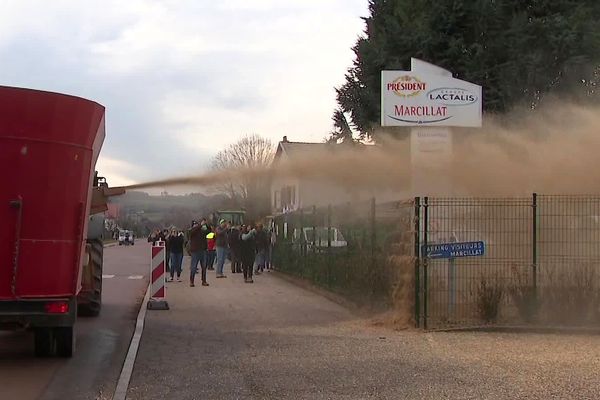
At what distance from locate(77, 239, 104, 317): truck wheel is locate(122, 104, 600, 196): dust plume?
183 cm

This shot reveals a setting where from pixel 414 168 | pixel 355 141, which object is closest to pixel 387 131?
pixel 355 141

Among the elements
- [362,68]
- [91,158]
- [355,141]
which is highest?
[362,68]

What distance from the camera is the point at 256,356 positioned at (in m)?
8.99

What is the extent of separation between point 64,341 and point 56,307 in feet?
3.66

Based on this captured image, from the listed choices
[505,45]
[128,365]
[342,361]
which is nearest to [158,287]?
[128,365]

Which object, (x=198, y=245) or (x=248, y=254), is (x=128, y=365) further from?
(x=248, y=254)

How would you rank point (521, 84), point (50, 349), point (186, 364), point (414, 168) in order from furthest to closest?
point (521, 84) < point (414, 168) < point (50, 349) < point (186, 364)

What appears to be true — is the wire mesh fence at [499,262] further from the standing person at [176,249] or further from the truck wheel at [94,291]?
the standing person at [176,249]

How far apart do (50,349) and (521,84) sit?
16.3 metres

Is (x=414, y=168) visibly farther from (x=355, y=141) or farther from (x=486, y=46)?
(x=355, y=141)

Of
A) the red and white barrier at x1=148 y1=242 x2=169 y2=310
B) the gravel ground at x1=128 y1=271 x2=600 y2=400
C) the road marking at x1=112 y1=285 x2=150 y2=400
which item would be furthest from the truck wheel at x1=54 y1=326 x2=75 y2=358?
the red and white barrier at x1=148 y1=242 x2=169 y2=310

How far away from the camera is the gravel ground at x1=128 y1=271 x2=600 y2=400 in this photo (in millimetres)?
7191

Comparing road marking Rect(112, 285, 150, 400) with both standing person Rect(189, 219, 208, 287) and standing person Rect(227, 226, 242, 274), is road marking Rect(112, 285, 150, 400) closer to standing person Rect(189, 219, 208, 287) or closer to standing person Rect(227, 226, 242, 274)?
standing person Rect(189, 219, 208, 287)

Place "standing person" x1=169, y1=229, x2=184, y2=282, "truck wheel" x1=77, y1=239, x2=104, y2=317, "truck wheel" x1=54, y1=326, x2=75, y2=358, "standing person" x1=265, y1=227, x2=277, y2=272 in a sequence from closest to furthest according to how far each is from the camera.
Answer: "truck wheel" x1=54, y1=326, x2=75, y2=358 < "truck wheel" x1=77, y1=239, x2=104, y2=317 < "standing person" x1=169, y1=229, x2=184, y2=282 < "standing person" x1=265, y1=227, x2=277, y2=272
